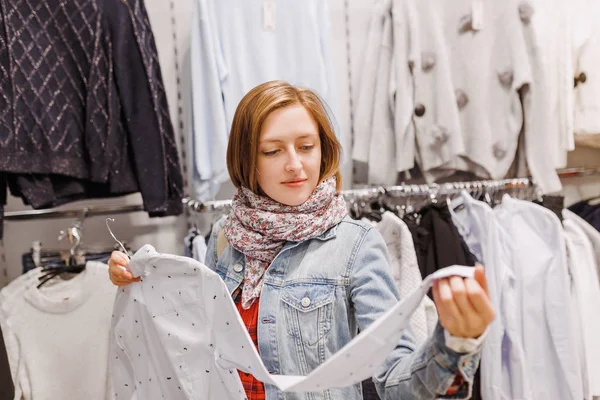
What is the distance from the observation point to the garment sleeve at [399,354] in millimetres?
584

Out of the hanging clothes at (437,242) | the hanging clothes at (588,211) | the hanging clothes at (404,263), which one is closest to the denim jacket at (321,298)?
the hanging clothes at (404,263)

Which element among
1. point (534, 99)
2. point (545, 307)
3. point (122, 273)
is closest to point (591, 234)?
point (545, 307)

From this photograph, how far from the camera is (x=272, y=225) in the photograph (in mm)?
857

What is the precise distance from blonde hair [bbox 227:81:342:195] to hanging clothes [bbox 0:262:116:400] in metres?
0.63

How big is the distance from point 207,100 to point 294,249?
805 millimetres

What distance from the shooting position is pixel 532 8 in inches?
62.7

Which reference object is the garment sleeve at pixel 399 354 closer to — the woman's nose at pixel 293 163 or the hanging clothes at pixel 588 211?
the woman's nose at pixel 293 163

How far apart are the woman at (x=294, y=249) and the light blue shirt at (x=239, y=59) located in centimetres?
62

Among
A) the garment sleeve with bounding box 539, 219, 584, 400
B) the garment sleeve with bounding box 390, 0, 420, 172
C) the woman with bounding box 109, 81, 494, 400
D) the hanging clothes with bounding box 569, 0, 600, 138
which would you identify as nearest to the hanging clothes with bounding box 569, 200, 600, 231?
the hanging clothes with bounding box 569, 0, 600, 138

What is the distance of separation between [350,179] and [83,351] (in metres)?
1.02

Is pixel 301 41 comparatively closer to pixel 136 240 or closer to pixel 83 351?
pixel 136 240

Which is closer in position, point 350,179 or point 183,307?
point 183,307

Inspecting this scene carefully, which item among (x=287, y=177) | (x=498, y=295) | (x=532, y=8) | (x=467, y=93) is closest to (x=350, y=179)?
(x=467, y=93)

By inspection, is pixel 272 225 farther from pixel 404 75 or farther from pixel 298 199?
pixel 404 75
